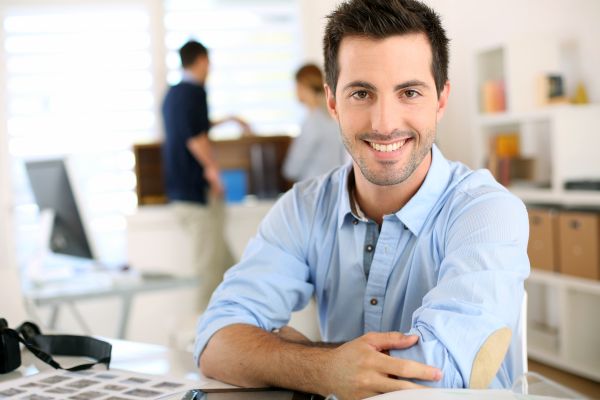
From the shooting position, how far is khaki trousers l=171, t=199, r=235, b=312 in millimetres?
4602

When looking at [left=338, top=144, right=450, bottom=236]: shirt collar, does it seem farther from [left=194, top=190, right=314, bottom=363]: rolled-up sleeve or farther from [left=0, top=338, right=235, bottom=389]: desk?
[left=0, top=338, right=235, bottom=389]: desk

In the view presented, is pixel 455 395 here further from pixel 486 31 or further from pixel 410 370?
pixel 486 31

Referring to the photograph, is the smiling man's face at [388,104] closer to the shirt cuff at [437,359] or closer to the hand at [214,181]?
the shirt cuff at [437,359]

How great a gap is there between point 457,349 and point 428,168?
19.1 inches

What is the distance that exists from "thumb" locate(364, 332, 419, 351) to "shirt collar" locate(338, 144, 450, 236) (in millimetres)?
321

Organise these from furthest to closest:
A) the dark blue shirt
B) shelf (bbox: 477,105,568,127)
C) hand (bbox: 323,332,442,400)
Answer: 1. the dark blue shirt
2. shelf (bbox: 477,105,568,127)
3. hand (bbox: 323,332,442,400)

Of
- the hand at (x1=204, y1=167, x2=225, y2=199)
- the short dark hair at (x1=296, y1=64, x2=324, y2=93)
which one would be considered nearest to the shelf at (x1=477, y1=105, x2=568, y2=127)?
the short dark hair at (x1=296, y1=64, x2=324, y2=93)

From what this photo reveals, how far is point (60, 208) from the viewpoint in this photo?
290 centimetres

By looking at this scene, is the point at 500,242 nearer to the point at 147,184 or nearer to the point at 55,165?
the point at 55,165

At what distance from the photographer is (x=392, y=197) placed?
1537 millimetres

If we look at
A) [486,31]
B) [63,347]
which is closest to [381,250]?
[63,347]

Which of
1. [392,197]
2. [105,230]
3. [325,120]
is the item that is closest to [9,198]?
[105,230]

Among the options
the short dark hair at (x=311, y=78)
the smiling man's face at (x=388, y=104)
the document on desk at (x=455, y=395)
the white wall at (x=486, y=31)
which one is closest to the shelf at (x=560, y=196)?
the white wall at (x=486, y=31)

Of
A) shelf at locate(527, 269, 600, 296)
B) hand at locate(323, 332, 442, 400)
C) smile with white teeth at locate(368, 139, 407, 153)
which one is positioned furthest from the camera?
shelf at locate(527, 269, 600, 296)
